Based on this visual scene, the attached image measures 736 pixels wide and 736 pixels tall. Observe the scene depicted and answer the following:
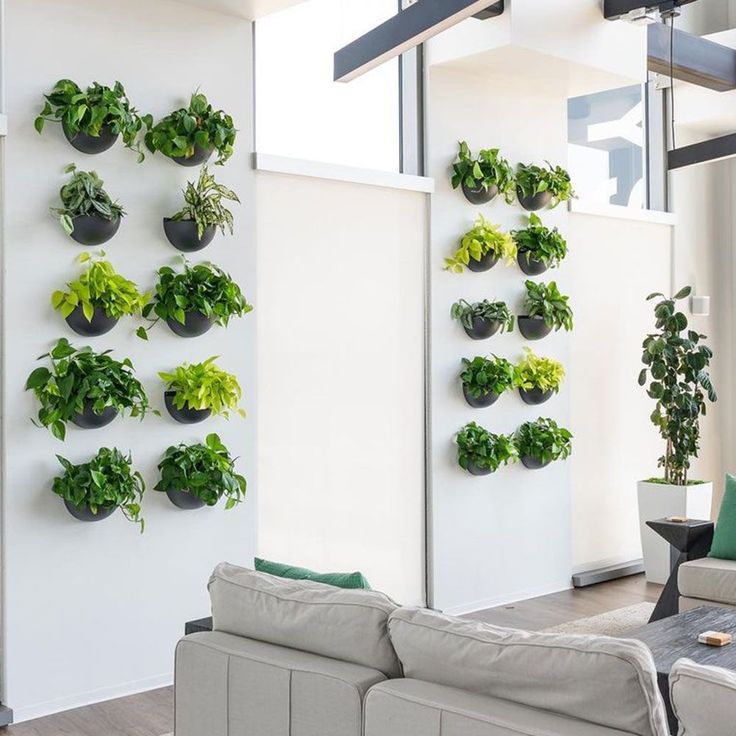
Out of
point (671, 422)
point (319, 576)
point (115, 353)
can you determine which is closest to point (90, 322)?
point (115, 353)

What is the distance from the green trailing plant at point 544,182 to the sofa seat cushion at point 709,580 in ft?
7.47

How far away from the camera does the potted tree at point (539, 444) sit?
18.5ft

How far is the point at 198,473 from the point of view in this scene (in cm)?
412

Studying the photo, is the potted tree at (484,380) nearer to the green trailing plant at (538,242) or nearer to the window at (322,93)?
the green trailing plant at (538,242)

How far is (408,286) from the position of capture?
5250 mm

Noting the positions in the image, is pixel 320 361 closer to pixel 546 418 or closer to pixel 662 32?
pixel 546 418

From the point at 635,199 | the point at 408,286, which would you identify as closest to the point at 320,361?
the point at 408,286

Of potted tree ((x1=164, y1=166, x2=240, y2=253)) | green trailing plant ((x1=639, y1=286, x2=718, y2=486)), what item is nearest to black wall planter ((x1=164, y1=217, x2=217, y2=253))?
potted tree ((x1=164, y1=166, x2=240, y2=253))

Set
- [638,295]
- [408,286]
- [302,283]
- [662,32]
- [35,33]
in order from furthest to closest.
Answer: [638,295]
[662,32]
[408,286]
[302,283]
[35,33]

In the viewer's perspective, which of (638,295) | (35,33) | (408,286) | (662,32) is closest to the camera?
(35,33)

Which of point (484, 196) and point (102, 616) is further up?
point (484, 196)

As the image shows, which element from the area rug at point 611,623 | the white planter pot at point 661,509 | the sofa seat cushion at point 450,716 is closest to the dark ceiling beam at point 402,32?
the sofa seat cushion at point 450,716

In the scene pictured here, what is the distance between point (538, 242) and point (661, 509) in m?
1.89

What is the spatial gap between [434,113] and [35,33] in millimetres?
2249
